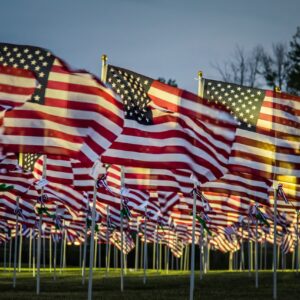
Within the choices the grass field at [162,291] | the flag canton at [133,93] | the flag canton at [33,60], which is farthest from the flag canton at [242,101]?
the flag canton at [33,60]

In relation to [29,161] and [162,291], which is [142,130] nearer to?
[162,291]

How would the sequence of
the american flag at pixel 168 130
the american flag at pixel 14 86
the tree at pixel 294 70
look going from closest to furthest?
the american flag at pixel 14 86
the american flag at pixel 168 130
the tree at pixel 294 70

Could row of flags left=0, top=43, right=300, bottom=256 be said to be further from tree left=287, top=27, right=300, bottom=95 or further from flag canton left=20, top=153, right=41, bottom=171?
tree left=287, top=27, right=300, bottom=95

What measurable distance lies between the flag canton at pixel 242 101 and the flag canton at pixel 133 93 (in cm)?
287

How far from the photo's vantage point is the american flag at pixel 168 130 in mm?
22875

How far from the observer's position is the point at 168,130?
2364cm

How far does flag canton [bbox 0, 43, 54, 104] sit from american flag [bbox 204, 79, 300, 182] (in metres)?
6.66

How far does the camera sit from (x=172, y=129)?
23.5 m

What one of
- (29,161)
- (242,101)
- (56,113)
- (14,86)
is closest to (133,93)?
(56,113)

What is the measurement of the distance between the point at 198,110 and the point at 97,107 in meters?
2.97

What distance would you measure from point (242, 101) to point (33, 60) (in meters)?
7.40

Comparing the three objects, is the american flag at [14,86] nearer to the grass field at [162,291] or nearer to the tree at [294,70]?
the grass field at [162,291]

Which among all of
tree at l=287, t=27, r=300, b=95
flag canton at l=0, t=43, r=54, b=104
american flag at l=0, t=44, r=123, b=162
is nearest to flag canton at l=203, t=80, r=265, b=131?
american flag at l=0, t=44, r=123, b=162

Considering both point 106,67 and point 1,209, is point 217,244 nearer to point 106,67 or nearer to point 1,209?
point 1,209
